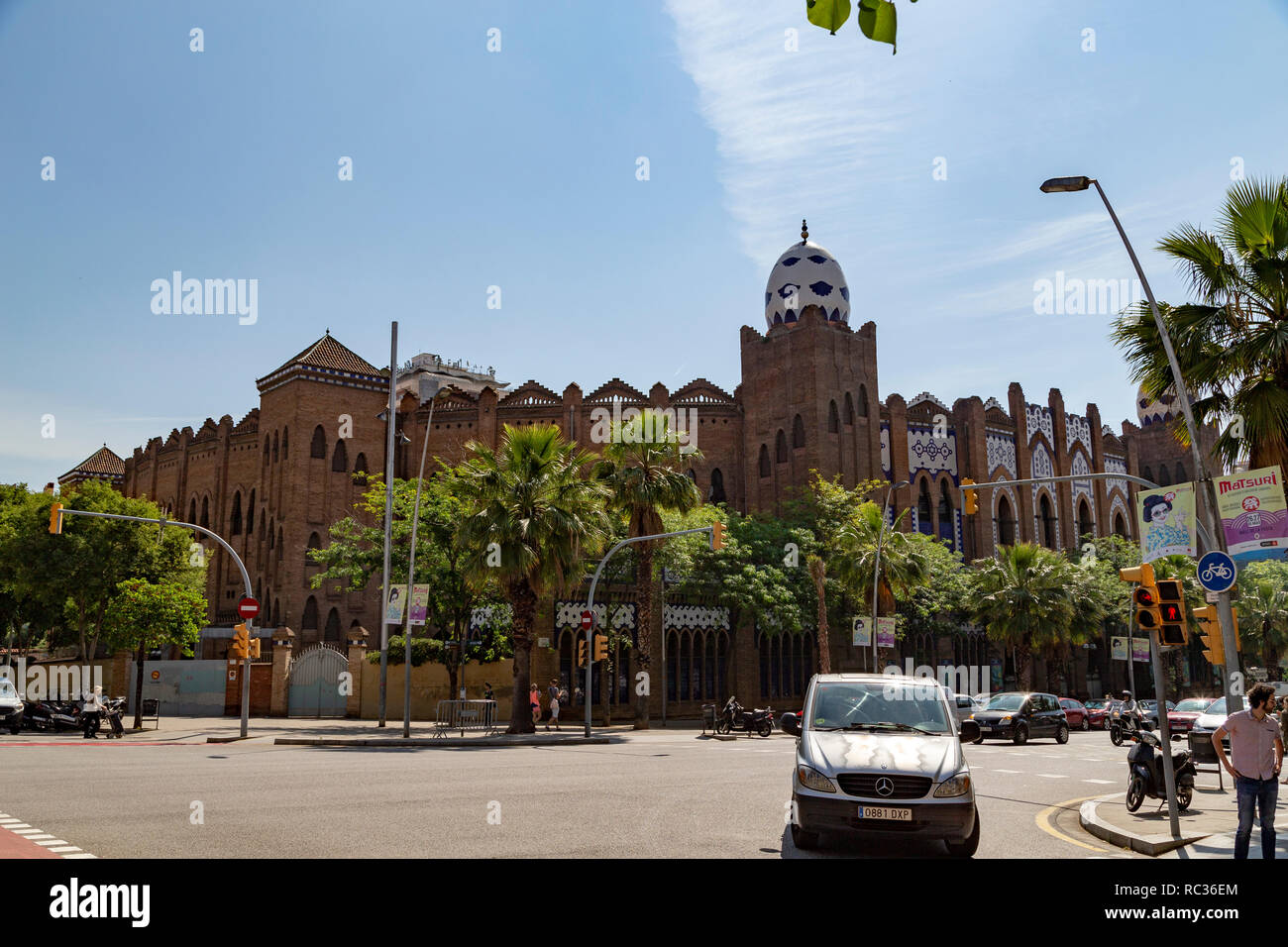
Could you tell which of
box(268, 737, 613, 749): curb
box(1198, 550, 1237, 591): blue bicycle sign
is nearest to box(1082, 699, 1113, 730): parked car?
box(268, 737, 613, 749): curb

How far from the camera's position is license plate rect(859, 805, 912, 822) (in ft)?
27.5

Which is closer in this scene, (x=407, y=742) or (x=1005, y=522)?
(x=407, y=742)

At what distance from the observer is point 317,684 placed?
3734cm

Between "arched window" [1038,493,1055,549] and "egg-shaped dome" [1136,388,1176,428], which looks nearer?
"arched window" [1038,493,1055,549]

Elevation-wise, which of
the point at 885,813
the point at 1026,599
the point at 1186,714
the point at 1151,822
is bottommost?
the point at 1186,714

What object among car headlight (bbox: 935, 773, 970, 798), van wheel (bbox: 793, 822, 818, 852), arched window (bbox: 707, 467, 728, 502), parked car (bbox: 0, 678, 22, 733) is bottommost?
parked car (bbox: 0, 678, 22, 733)

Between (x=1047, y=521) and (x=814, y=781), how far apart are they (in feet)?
180

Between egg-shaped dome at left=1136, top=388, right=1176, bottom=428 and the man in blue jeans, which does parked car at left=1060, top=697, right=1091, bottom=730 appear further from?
egg-shaped dome at left=1136, top=388, right=1176, bottom=428

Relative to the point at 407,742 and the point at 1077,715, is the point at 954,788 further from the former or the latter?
the point at 1077,715

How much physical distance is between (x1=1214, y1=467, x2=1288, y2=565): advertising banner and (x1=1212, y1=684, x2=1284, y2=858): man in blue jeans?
4.95 metres

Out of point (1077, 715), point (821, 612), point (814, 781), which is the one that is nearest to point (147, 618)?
point (821, 612)
